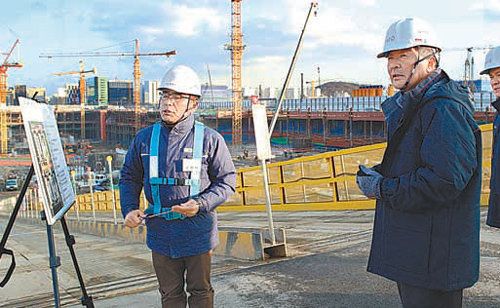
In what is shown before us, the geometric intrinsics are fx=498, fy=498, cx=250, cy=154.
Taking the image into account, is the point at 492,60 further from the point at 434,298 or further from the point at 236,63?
the point at 236,63

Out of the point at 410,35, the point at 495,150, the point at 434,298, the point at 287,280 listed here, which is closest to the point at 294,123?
the point at 287,280

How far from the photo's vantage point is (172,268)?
3186mm

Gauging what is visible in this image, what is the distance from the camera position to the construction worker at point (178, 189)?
316 cm

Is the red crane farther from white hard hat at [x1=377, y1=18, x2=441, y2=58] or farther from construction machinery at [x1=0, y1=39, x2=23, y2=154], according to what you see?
white hard hat at [x1=377, y1=18, x2=441, y2=58]

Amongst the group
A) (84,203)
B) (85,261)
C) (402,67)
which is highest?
(402,67)

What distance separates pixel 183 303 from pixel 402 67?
78.3 inches

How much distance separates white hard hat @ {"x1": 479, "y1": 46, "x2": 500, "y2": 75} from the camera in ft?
12.6

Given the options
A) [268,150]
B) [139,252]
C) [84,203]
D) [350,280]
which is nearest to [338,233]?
[268,150]

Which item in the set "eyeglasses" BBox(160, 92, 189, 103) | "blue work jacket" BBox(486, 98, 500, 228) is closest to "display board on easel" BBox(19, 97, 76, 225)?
"eyeglasses" BBox(160, 92, 189, 103)

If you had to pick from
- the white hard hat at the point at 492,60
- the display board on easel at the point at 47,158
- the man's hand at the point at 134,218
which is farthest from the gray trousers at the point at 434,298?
the display board on easel at the point at 47,158

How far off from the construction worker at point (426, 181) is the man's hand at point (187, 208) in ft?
3.61

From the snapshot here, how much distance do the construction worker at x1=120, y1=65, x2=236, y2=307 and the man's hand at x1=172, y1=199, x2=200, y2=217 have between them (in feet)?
0.06

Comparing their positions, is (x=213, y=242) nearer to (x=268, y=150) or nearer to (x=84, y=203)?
(x=268, y=150)

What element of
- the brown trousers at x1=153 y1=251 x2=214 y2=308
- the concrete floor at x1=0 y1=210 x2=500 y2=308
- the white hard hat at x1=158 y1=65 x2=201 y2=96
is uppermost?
the white hard hat at x1=158 y1=65 x2=201 y2=96
